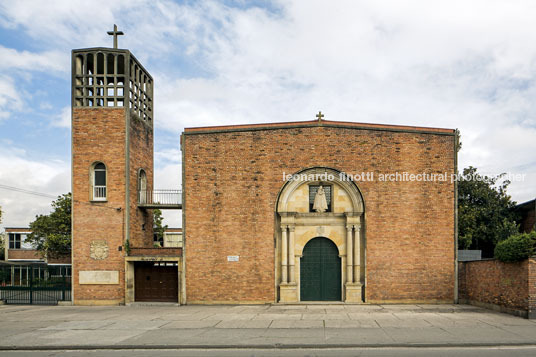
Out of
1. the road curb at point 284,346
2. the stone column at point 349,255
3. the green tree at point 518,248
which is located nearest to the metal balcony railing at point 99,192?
the road curb at point 284,346

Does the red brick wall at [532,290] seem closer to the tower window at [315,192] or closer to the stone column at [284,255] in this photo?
the tower window at [315,192]

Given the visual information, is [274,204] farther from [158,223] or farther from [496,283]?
[158,223]

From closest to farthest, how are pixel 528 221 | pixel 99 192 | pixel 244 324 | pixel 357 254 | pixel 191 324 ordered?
pixel 244 324, pixel 191 324, pixel 357 254, pixel 99 192, pixel 528 221

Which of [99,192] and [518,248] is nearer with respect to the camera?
[518,248]

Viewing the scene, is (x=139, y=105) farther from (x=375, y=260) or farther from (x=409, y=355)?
(x=409, y=355)

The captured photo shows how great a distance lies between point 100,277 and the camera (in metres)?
20.7

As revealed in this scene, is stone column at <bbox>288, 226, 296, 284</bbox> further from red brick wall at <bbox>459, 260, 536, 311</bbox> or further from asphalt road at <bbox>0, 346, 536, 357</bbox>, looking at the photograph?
asphalt road at <bbox>0, 346, 536, 357</bbox>

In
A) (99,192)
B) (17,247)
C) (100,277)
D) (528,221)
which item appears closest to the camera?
(100,277)

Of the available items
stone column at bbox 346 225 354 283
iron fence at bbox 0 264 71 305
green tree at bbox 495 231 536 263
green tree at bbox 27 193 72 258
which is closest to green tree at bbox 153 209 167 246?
green tree at bbox 27 193 72 258

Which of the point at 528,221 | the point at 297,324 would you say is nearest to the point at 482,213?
the point at 528,221

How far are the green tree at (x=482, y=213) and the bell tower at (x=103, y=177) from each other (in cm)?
1988

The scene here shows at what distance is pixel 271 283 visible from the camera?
787 inches

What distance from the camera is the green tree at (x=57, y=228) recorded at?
32656mm

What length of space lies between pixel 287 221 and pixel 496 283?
8416 mm
